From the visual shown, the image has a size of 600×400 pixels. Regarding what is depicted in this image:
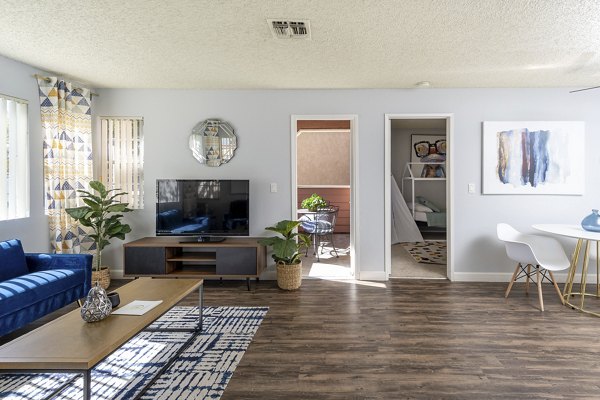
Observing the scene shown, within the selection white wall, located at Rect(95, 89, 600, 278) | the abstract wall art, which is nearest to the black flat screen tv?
white wall, located at Rect(95, 89, 600, 278)

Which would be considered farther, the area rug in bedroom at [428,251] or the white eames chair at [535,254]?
the area rug in bedroom at [428,251]

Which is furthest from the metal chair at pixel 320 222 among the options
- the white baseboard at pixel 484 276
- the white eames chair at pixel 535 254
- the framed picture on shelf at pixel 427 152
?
the framed picture on shelf at pixel 427 152

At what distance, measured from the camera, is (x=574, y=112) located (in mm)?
4414

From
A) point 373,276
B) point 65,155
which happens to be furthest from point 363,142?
point 65,155

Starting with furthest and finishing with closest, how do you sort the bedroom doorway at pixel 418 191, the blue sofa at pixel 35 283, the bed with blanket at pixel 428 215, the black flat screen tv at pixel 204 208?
the bed with blanket at pixel 428 215, the bedroom doorway at pixel 418 191, the black flat screen tv at pixel 204 208, the blue sofa at pixel 35 283

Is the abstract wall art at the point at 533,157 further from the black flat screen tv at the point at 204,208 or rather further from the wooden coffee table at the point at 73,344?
the wooden coffee table at the point at 73,344

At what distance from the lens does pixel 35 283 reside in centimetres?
284

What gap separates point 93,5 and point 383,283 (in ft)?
12.7

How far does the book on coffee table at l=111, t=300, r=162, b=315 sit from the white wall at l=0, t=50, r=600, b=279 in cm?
229

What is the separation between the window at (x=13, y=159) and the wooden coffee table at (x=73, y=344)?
204 centimetres

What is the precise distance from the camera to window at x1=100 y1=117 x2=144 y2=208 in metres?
4.62

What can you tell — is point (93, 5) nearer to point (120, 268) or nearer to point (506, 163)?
point (120, 268)

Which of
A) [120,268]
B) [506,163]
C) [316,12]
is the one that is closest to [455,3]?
[316,12]

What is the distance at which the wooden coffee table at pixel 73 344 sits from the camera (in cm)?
160
